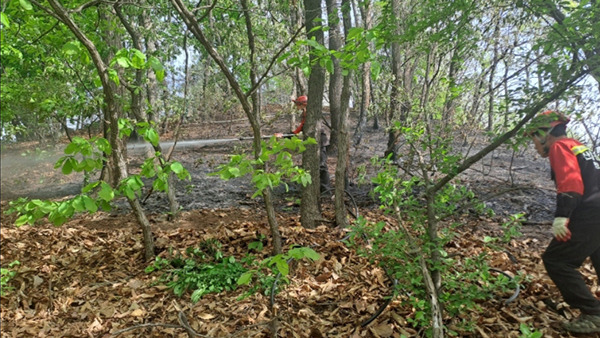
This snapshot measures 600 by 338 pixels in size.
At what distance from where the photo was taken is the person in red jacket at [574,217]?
8.95ft

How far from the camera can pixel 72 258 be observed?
467 cm

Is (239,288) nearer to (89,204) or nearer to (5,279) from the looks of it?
(89,204)

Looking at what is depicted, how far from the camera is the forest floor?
310 cm

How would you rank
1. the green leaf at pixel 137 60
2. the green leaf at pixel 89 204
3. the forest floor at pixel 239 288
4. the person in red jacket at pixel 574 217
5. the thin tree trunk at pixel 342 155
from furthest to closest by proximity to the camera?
the thin tree trunk at pixel 342 155 < the forest floor at pixel 239 288 < the person in red jacket at pixel 574 217 < the green leaf at pixel 137 60 < the green leaf at pixel 89 204

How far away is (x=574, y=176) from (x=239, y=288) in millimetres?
3304

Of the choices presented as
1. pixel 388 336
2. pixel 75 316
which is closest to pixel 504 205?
pixel 388 336

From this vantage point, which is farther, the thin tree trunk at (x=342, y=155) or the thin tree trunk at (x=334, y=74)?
the thin tree trunk at (x=342, y=155)

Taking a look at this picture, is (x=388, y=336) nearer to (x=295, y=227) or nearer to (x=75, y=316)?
(x=295, y=227)

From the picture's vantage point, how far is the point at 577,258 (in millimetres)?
2846

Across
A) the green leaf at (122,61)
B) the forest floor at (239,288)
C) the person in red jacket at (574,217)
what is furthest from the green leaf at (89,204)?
the person in red jacket at (574,217)

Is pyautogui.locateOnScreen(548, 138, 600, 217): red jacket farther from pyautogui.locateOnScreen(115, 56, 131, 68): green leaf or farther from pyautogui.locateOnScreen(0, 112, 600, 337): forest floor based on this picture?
pyautogui.locateOnScreen(115, 56, 131, 68): green leaf

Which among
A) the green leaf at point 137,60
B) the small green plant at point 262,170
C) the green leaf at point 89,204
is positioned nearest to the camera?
the green leaf at point 89,204

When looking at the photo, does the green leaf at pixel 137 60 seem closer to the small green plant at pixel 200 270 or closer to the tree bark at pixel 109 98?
the tree bark at pixel 109 98

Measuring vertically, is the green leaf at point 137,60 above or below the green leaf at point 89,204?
above
